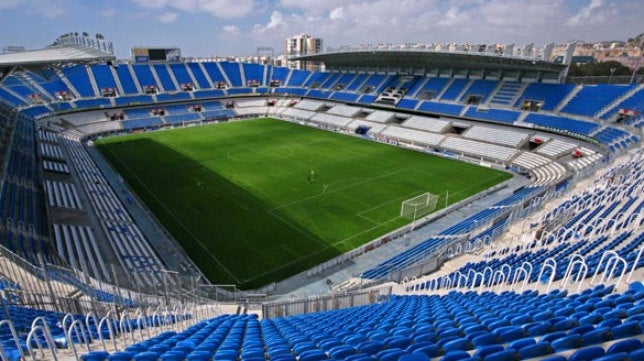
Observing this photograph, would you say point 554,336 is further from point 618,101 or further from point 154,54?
point 154,54

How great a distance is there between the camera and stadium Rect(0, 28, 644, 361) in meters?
6.46

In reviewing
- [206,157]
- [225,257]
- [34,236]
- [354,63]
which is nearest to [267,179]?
[206,157]

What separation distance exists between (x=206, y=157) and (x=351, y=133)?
23.0 meters

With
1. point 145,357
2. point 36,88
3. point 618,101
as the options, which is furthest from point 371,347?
point 36,88

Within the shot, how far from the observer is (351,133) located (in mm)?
55312

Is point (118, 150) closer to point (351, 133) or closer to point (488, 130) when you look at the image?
point (351, 133)

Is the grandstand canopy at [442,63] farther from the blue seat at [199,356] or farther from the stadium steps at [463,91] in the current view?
the blue seat at [199,356]

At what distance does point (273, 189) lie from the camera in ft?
106

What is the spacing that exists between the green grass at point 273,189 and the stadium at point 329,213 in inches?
8.9

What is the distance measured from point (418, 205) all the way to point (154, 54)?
62.6 meters

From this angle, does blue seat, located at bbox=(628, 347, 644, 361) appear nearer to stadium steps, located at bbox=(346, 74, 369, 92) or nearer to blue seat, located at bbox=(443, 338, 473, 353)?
blue seat, located at bbox=(443, 338, 473, 353)

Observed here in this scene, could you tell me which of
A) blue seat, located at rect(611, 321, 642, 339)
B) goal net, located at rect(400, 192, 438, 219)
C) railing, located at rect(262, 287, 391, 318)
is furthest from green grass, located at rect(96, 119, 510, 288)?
blue seat, located at rect(611, 321, 642, 339)

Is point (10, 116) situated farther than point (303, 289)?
Yes

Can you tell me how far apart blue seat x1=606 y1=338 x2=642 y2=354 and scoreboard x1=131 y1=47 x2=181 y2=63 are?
3067 inches
